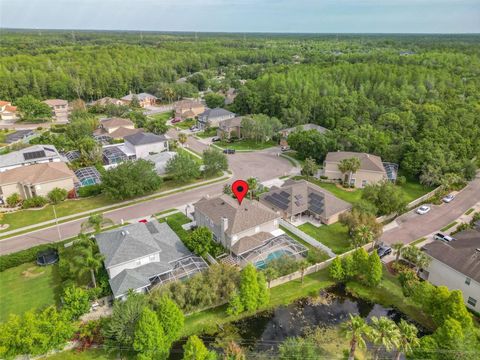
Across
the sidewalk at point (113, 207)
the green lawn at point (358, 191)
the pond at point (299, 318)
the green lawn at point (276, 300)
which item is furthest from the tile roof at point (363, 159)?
the pond at point (299, 318)

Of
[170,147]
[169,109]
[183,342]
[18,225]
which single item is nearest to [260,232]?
[183,342]

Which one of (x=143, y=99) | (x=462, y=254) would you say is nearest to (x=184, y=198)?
(x=462, y=254)

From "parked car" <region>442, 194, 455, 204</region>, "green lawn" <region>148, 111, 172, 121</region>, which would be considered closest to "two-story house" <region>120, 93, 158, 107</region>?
"green lawn" <region>148, 111, 172, 121</region>

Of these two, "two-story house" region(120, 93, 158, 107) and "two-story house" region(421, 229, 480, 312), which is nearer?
"two-story house" region(421, 229, 480, 312)

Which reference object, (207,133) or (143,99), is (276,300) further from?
(143,99)

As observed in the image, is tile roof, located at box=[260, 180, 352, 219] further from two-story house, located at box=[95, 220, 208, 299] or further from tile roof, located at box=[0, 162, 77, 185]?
tile roof, located at box=[0, 162, 77, 185]
